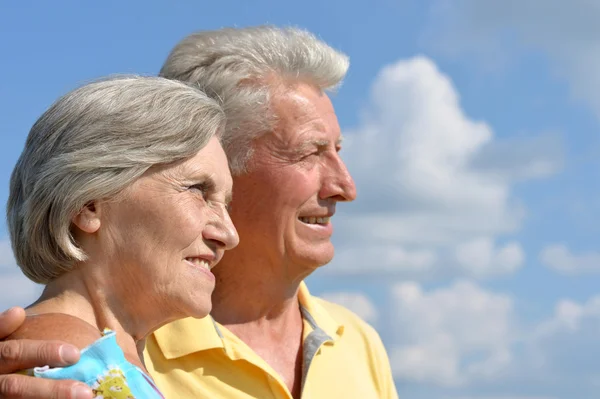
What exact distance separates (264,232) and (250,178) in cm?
21

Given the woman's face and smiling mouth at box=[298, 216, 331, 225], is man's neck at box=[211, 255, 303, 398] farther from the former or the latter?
the woman's face

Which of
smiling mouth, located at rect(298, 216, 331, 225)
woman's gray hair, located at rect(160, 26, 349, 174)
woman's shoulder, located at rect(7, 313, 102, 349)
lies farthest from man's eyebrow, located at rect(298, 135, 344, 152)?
woman's shoulder, located at rect(7, 313, 102, 349)

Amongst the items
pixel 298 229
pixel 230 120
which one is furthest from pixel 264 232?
pixel 230 120

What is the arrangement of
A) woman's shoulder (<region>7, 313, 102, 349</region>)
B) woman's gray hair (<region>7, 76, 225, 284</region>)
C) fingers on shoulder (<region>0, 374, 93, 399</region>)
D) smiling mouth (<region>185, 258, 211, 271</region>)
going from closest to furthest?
fingers on shoulder (<region>0, 374, 93, 399</region>) < woman's shoulder (<region>7, 313, 102, 349</region>) < woman's gray hair (<region>7, 76, 225, 284</region>) < smiling mouth (<region>185, 258, 211, 271</region>)

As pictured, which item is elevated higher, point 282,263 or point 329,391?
point 282,263

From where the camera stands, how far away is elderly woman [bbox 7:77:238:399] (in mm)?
2592

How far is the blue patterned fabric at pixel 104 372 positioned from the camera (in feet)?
7.83

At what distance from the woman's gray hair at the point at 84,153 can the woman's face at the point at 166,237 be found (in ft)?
0.17

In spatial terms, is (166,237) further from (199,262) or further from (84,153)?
(84,153)

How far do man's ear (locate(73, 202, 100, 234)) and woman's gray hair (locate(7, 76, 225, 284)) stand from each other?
21 millimetres

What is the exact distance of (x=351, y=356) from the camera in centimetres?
408

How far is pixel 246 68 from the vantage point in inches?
149

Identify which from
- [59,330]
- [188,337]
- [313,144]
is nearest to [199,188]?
[59,330]

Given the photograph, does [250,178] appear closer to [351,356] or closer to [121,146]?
[351,356]
